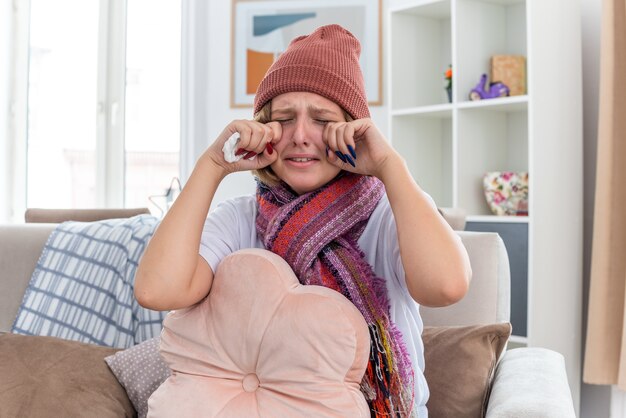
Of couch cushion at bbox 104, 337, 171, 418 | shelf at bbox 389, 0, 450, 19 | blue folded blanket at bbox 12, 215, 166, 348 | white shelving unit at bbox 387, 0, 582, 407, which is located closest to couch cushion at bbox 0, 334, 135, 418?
couch cushion at bbox 104, 337, 171, 418

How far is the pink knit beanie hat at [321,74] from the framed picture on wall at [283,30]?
2.35 metres

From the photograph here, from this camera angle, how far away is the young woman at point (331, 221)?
137 centimetres

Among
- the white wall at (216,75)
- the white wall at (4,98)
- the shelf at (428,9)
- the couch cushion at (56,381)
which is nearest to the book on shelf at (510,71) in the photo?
the shelf at (428,9)

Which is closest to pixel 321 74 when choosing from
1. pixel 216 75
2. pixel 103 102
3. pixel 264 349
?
pixel 264 349

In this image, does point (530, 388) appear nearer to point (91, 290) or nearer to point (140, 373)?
point (140, 373)

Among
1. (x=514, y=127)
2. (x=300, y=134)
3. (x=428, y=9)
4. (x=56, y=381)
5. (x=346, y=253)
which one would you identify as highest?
(x=428, y=9)

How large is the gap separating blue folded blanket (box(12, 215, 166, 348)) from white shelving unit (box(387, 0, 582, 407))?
4.61 feet

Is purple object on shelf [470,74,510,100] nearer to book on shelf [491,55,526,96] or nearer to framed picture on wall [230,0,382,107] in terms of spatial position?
book on shelf [491,55,526,96]

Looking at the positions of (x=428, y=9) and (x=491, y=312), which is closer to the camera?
(x=491, y=312)

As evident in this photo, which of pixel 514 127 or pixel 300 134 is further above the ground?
Result: pixel 514 127

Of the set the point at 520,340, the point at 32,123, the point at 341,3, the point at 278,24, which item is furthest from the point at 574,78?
the point at 32,123

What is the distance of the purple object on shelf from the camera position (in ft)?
9.82

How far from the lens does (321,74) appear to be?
1491 millimetres

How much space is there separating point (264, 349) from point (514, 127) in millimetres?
2207
